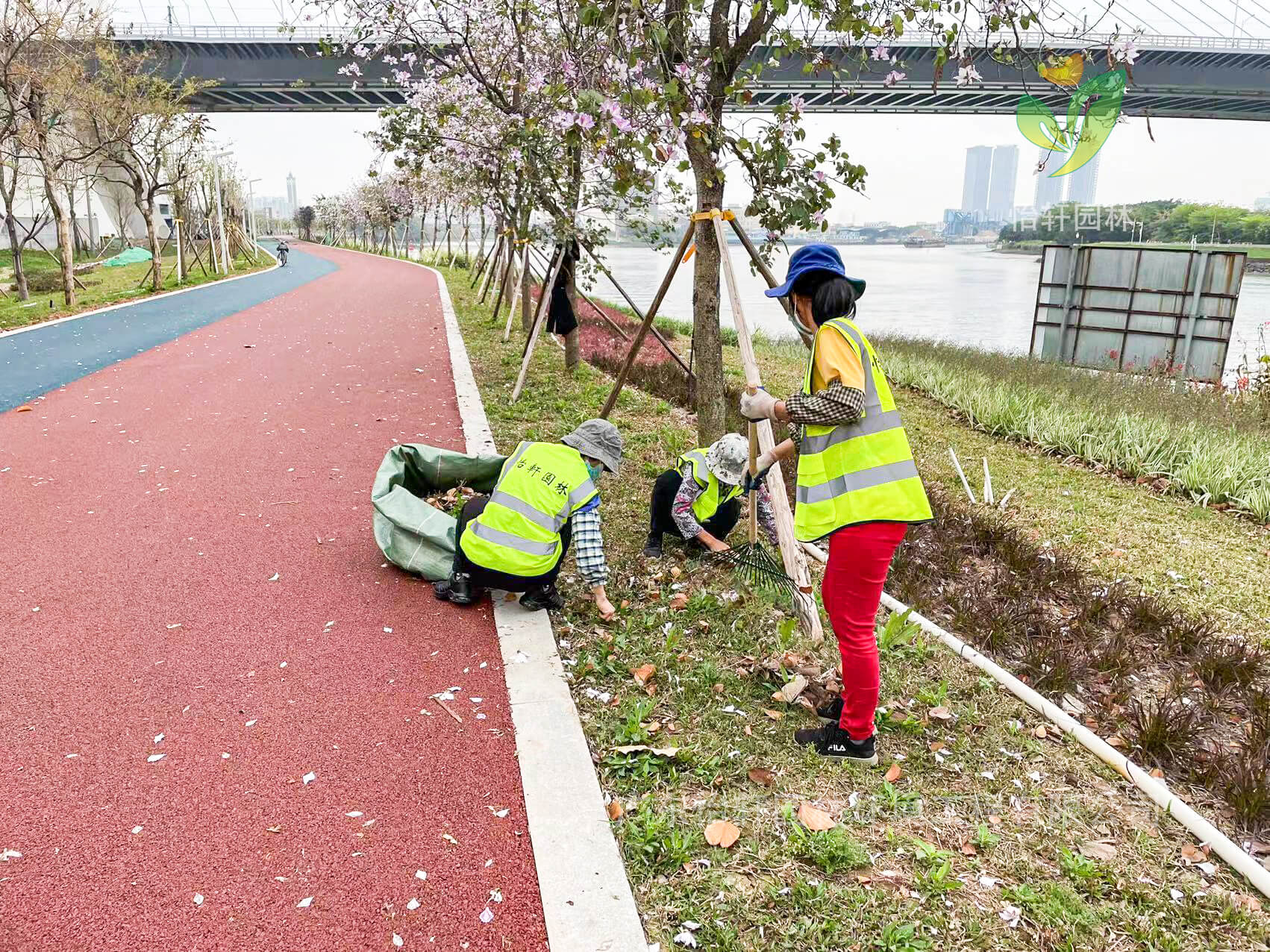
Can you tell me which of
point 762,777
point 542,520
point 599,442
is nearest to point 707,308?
point 599,442

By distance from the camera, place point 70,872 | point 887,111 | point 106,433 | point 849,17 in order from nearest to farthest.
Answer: point 70,872
point 849,17
point 106,433
point 887,111

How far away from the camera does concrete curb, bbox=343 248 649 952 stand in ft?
8.32

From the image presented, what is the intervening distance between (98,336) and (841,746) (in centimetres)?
1380

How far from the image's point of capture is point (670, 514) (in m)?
5.23

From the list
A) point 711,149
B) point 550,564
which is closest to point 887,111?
point 711,149

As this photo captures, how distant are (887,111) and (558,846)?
34.5 meters

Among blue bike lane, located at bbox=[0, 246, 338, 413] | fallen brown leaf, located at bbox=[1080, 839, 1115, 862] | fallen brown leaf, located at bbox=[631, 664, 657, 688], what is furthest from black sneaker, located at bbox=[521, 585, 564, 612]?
blue bike lane, located at bbox=[0, 246, 338, 413]

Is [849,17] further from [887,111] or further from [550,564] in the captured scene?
[887,111]

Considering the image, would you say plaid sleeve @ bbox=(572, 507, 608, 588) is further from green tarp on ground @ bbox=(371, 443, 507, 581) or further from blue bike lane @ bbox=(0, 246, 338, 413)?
blue bike lane @ bbox=(0, 246, 338, 413)

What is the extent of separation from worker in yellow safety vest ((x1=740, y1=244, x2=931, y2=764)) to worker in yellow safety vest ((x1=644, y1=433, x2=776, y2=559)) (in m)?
1.42

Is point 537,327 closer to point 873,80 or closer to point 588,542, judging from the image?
point 588,542

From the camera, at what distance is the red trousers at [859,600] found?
10.0 ft

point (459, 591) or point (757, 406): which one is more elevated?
point (757, 406)

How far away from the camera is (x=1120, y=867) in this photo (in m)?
2.83
